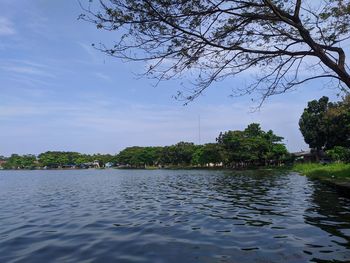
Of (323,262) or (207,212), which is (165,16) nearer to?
(323,262)

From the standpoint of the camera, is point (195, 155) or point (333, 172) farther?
point (195, 155)

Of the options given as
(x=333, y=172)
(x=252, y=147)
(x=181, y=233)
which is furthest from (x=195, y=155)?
(x=181, y=233)

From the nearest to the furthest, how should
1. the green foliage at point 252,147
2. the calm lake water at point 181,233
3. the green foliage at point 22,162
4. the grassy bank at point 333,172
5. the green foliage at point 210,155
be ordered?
the calm lake water at point 181,233
the grassy bank at point 333,172
the green foliage at point 252,147
the green foliage at point 210,155
the green foliage at point 22,162

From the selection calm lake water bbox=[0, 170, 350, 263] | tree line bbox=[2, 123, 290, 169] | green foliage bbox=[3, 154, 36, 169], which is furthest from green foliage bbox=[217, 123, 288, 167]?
green foliage bbox=[3, 154, 36, 169]

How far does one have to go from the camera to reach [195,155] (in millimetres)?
112125

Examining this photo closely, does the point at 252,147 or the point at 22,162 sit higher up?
the point at 22,162

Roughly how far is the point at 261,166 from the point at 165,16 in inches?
3330

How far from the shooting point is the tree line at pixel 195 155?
8675cm

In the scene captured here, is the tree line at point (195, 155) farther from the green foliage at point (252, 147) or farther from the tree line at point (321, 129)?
the tree line at point (321, 129)

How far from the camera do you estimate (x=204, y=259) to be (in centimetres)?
874

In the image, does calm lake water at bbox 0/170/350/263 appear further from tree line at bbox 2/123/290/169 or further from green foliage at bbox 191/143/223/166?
green foliage at bbox 191/143/223/166

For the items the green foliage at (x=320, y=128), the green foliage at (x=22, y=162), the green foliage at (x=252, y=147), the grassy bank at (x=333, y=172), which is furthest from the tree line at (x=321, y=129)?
the green foliage at (x=22, y=162)

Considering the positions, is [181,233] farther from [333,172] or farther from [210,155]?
[210,155]

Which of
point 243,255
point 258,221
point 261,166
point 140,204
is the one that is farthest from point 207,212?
point 261,166
